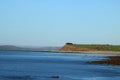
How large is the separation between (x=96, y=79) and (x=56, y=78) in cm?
563

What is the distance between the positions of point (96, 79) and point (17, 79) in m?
11.0

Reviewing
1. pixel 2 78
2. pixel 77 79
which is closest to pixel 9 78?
pixel 2 78

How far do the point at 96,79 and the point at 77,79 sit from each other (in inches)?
105

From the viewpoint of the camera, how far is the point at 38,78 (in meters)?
56.6

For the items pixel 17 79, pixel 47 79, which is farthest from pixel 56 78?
pixel 17 79

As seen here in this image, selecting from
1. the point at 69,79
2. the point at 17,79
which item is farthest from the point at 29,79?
the point at 69,79

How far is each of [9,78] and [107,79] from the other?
13.8 m

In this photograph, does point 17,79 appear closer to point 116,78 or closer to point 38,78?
point 38,78

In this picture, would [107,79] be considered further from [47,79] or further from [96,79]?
[47,79]

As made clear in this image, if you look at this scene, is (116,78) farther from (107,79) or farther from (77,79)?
(77,79)

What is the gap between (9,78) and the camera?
56000 mm

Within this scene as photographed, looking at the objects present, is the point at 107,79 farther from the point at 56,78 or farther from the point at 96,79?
the point at 56,78

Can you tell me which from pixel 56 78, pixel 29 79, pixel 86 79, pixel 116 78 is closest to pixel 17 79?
pixel 29 79

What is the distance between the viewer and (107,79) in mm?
55812
